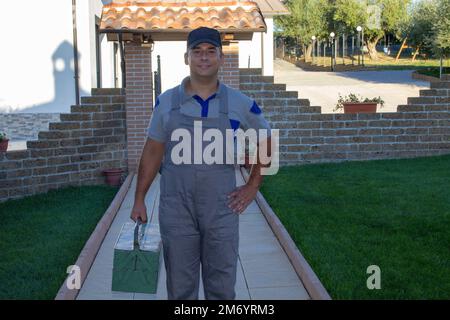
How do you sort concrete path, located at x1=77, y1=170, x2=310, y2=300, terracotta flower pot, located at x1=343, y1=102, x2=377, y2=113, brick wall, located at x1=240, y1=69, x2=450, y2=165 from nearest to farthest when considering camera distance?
concrete path, located at x1=77, y1=170, x2=310, y2=300
brick wall, located at x1=240, y1=69, x2=450, y2=165
terracotta flower pot, located at x1=343, y1=102, x2=377, y2=113

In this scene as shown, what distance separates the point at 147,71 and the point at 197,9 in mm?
1446

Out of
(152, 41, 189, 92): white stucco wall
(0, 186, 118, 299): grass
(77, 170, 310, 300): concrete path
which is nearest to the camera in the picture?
(77, 170, 310, 300): concrete path

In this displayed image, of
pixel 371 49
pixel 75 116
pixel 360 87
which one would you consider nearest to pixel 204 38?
pixel 75 116

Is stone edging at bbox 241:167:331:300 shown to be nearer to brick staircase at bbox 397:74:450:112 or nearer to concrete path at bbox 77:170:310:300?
concrete path at bbox 77:170:310:300

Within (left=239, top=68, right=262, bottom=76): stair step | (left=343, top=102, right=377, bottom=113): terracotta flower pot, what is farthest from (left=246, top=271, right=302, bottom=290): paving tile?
(left=343, top=102, right=377, bottom=113): terracotta flower pot

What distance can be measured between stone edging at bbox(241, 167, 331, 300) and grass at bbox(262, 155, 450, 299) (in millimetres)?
93

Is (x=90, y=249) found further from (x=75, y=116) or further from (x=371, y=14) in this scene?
(x=371, y=14)

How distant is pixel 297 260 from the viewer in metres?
6.10

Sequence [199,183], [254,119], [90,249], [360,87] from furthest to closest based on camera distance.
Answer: [360,87]
[90,249]
[254,119]
[199,183]

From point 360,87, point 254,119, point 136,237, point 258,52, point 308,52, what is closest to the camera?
point 254,119

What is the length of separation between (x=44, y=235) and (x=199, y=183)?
442 centimetres

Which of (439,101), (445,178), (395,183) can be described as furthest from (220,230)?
(439,101)

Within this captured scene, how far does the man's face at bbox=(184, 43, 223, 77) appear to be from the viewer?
3898 millimetres

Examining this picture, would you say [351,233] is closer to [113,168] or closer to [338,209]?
[338,209]
